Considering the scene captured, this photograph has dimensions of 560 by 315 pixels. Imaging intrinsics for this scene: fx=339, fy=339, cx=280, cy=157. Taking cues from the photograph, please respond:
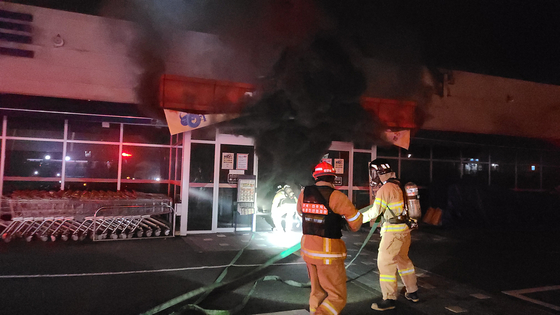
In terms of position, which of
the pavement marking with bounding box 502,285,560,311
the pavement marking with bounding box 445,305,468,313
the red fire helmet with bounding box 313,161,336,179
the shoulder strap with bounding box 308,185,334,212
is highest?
the red fire helmet with bounding box 313,161,336,179

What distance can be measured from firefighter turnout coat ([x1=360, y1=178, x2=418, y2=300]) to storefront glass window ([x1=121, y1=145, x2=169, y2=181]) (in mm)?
8040

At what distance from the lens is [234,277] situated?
17.3 ft

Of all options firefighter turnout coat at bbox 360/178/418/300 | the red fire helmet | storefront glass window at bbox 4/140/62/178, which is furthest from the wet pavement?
storefront glass window at bbox 4/140/62/178

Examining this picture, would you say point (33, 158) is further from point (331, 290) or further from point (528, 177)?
point (528, 177)

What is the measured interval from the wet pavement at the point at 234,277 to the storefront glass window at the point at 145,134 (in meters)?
3.81

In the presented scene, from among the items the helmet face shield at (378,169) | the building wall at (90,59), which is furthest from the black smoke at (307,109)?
the building wall at (90,59)

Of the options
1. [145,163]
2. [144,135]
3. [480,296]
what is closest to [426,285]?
[480,296]

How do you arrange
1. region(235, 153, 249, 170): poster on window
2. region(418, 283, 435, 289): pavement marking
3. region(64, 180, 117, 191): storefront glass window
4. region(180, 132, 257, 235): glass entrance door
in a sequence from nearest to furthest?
region(418, 283, 435, 289): pavement marking < region(180, 132, 257, 235): glass entrance door < region(235, 153, 249, 170): poster on window < region(64, 180, 117, 191): storefront glass window

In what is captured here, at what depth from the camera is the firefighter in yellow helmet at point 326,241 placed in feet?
11.1

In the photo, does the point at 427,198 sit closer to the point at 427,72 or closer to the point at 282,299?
the point at 427,72

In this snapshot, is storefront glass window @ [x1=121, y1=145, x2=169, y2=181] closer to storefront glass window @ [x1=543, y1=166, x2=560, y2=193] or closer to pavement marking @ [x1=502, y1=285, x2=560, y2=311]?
pavement marking @ [x1=502, y1=285, x2=560, y2=311]

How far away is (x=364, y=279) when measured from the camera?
5477 mm

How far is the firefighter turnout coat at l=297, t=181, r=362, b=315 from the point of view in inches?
133

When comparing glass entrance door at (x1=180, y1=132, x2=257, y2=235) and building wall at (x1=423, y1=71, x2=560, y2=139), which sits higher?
building wall at (x1=423, y1=71, x2=560, y2=139)
